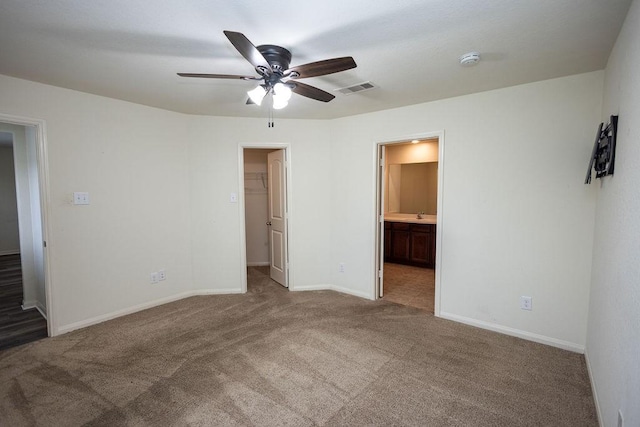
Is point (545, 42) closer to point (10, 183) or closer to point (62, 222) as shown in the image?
point (62, 222)

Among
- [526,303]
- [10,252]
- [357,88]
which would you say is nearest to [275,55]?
[357,88]

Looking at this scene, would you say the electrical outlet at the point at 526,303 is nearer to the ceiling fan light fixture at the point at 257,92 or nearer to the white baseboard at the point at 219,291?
the ceiling fan light fixture at the point at 257,92

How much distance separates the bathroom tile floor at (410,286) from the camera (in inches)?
150

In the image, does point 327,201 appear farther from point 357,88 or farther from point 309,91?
point 309,91

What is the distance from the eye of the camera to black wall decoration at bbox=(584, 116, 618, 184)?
1.83 meters

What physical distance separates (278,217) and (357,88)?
2.29 metres

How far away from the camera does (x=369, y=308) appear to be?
3.60 meters

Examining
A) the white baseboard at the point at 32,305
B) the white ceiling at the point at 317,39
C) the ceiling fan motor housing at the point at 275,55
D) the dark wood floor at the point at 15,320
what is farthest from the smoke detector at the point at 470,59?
the white baseboard at the point at 32,305

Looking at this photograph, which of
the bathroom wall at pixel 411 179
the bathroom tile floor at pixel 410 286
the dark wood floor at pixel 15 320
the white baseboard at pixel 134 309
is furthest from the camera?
the bathroom wall at pixel 411 179

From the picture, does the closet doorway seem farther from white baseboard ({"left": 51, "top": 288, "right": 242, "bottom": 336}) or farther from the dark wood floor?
the dark wood floor

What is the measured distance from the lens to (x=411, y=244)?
533 centimetres

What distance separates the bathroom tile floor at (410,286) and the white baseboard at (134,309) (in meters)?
2.17

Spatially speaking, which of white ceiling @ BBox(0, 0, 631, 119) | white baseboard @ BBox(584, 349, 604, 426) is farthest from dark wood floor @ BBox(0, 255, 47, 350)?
white baseboard @ BBox(584, 349, 604, 426)

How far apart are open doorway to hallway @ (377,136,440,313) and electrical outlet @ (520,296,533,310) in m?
1.44
